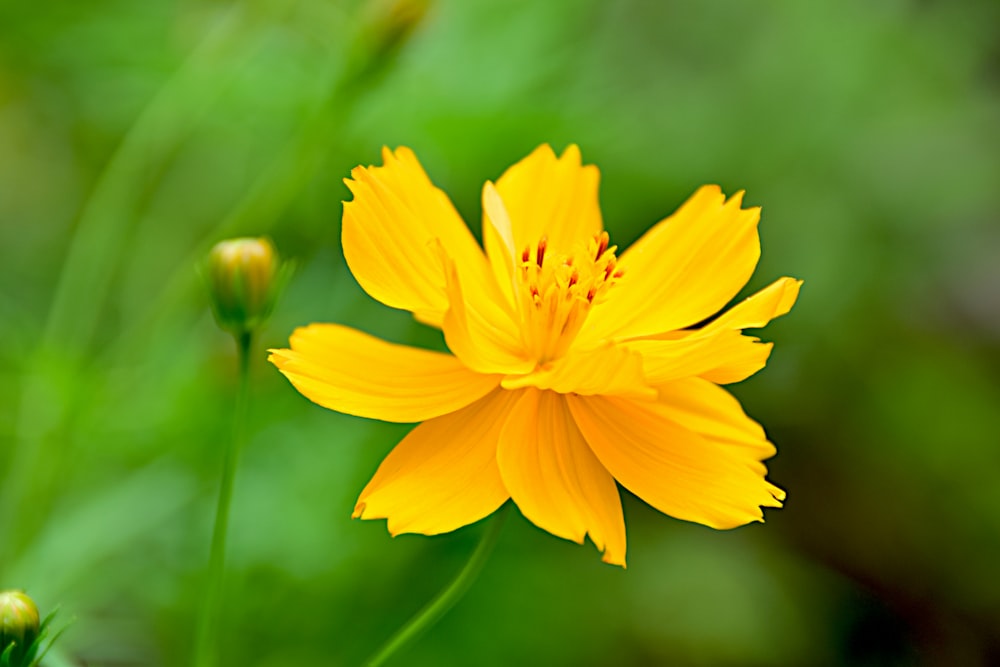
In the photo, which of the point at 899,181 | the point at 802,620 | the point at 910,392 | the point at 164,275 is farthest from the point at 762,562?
the point at 164,275

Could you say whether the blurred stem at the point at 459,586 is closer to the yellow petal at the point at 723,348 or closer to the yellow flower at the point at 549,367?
the yellow flower at the point at 549,367

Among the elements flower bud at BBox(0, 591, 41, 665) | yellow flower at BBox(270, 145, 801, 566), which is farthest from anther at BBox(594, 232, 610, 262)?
flower bud at BBox(0, 591, 41, 665)

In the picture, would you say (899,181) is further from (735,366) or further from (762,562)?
(735,366)

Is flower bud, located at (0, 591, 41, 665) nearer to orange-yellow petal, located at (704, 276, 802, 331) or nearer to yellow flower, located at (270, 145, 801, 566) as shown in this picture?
yellow flower, located at (270, 145, 801, 566)

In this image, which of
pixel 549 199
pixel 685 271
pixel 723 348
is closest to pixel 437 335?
pixel 549 199

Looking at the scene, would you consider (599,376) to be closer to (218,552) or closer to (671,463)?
(671,463)

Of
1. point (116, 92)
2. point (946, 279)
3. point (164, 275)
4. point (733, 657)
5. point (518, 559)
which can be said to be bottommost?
point (733, 657)
